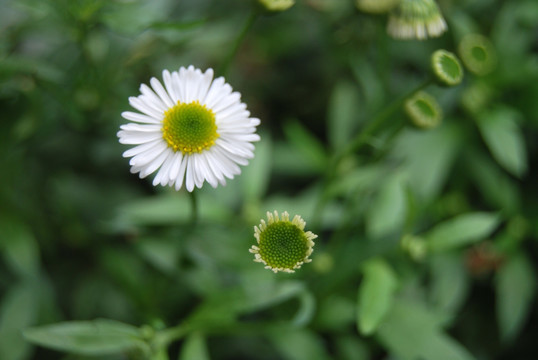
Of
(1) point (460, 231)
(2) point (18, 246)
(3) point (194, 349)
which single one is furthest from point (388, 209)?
(2) point (18, 246)

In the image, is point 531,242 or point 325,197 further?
point 531,242

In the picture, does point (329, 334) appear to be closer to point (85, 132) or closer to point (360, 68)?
point (360, 68)

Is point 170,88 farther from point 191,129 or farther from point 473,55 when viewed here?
point 473,55

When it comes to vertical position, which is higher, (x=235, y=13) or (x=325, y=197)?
(x=235, y=13)

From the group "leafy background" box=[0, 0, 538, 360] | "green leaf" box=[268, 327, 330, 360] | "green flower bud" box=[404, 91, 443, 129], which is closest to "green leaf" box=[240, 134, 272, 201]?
"leafy background" box=[0, 0, 538, 360]

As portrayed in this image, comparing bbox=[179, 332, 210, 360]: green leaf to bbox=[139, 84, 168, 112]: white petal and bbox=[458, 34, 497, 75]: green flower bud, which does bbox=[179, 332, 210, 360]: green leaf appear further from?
bbox=[458, 34, 497, 75]: green flower bud

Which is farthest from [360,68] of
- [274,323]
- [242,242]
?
[274,323]
